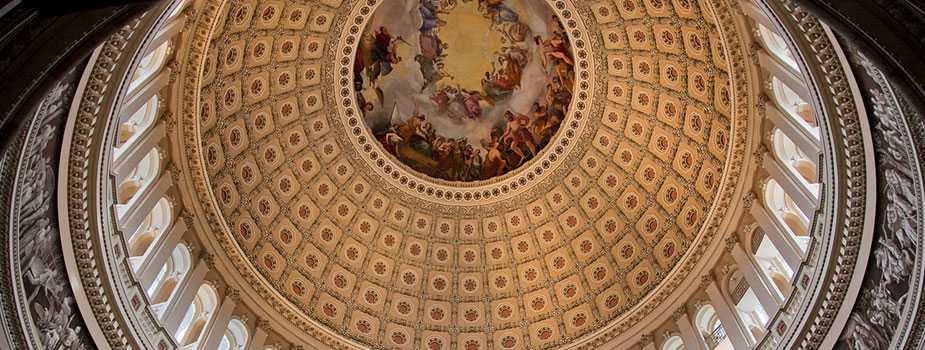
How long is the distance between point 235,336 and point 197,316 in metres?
1.85

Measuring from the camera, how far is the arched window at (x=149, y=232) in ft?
52.9

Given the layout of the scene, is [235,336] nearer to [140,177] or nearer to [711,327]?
[140,177]

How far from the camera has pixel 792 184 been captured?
16.6 m

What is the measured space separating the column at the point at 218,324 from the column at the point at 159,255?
231cm

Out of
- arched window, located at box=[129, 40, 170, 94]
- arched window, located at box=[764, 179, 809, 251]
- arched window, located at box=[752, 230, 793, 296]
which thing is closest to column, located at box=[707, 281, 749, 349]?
arched window, located at box=[752, 230, 793, 296]

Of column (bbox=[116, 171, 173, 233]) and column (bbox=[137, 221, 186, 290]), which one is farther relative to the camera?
column (bbox=[137, 221, 186, 290])

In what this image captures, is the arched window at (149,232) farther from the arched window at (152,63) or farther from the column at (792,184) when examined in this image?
the column at (792,184)

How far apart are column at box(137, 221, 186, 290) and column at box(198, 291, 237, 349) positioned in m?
2.31

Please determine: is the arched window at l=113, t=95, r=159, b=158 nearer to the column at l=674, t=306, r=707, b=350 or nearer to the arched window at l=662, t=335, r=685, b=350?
the column at l=674, t=306, r=707, b=350

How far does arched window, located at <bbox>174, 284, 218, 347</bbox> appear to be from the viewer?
1766cm

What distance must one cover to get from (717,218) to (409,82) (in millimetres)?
12915

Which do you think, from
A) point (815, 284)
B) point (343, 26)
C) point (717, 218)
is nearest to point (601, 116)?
point (717, 218)

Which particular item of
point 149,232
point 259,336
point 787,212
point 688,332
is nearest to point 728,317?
point 688,332

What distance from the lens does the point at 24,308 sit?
11406mm
